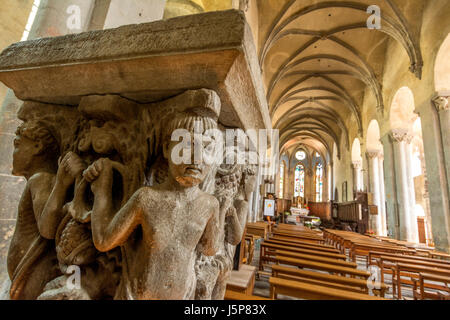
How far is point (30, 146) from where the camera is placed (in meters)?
1.03

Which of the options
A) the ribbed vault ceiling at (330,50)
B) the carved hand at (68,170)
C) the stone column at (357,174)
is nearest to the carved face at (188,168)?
the carved hand at (68,170)

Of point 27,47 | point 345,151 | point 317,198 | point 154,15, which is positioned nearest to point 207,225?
point 27,47

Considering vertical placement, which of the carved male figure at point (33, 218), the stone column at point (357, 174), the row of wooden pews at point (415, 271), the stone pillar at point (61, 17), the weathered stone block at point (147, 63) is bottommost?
the row of wooden pews at point (415, 271)

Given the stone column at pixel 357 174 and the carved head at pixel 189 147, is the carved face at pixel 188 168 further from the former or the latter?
the stone column at pixel 357 174

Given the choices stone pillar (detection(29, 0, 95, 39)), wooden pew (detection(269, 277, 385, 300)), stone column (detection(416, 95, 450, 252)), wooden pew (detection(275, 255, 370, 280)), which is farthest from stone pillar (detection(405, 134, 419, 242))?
stone pillar (detection(29, 0, 95, 39))

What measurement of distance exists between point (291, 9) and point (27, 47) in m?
9.47

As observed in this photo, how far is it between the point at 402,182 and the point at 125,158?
36.2 ft

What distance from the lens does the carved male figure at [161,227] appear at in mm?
740

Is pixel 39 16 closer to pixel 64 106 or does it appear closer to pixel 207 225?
pixel 64 106

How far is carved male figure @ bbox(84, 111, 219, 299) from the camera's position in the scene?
2.43 ft

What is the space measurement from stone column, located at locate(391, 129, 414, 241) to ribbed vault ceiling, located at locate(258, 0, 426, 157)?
1.75m

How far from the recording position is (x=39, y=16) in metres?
1.73

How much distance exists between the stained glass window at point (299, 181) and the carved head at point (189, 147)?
92.8 ft

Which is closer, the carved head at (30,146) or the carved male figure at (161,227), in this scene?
the carved male figure at (161,227)
